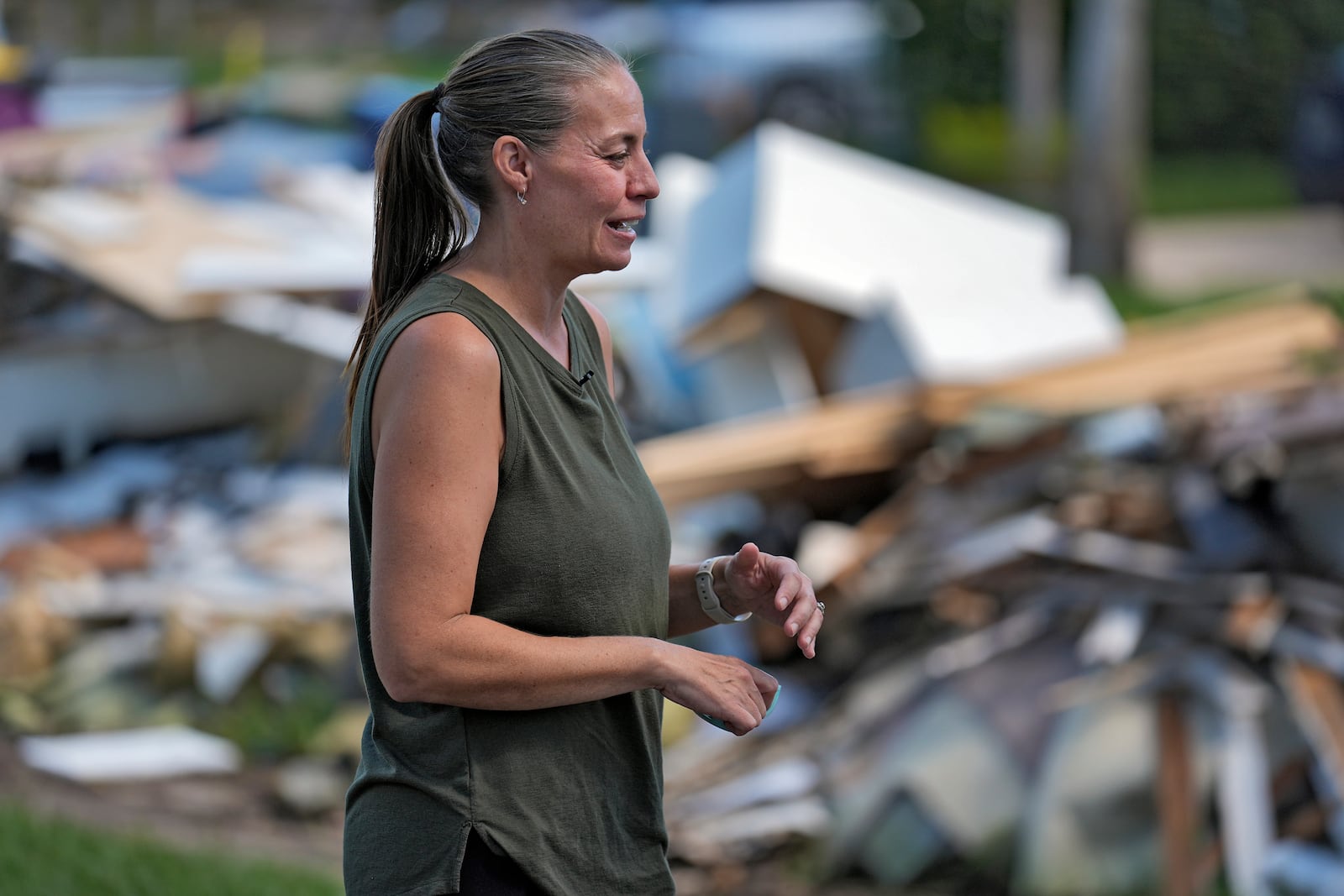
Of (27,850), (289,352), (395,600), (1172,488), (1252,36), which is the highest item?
(395,600)

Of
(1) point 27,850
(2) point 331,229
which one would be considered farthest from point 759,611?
(2) point 331,229

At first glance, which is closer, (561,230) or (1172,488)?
(561,230)

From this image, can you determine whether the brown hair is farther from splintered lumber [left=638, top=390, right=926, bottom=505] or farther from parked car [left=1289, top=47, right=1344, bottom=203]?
parked car [left=1289, top=47, right=1344, bottom=203]

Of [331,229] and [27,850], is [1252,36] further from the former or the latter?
[27,850]

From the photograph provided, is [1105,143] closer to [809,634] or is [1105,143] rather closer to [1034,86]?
[1034,86]

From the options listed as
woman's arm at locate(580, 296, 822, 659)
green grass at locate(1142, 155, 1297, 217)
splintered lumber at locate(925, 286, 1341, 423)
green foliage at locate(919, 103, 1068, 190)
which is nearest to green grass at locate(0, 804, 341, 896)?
woman's arm at locate(580, 296, 822, 659)

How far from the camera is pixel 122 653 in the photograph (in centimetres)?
626

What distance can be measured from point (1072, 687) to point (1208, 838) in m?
0.57

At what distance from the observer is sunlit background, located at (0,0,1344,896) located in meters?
4.39

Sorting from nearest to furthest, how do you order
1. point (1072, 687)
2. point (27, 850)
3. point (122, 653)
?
1. point (27, 850)
2. point (1072, 687)
3. point (122, 653)

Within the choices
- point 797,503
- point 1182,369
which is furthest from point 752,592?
point 1182,369

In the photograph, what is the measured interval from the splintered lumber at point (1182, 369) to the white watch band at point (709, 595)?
12.6ft

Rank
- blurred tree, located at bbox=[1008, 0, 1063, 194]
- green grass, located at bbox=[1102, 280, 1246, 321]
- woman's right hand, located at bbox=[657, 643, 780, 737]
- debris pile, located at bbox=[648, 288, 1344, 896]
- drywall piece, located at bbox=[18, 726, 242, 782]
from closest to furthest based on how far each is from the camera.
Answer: woman's right hand, located at bbox=[657, 643, 780, 737]
debris pile, located at bbox=[648, 288, 1344, 896]
drywall piece, located at bbox=[18, 726, 242, 782]
green grass, located at bbox=[1102, 280, 1246, 321]
blurred tree, located at bbox=[1008, 0, 1063, 194]

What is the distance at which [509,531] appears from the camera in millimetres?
1756
